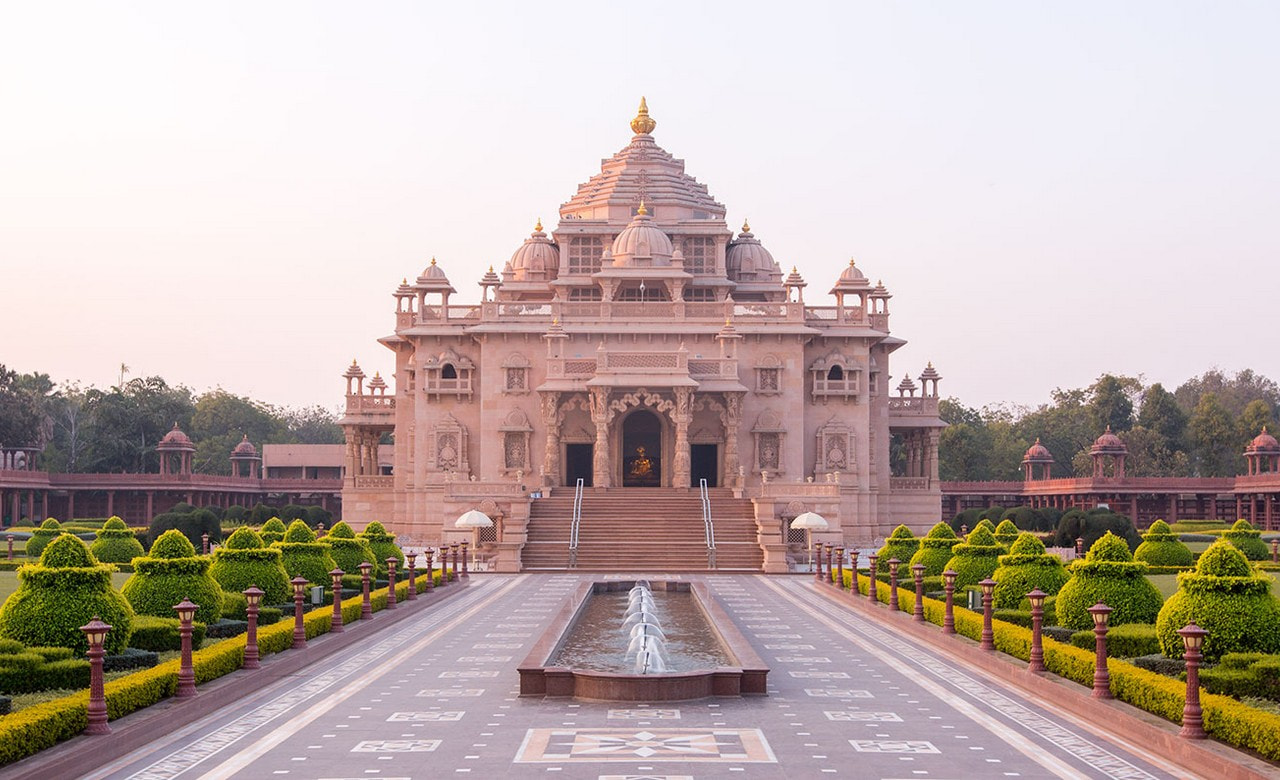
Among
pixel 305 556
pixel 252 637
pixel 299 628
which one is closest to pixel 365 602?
pixel 305 556

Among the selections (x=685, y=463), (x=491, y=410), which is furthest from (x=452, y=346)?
(x=685, y=463)

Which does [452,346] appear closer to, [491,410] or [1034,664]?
[491,410]

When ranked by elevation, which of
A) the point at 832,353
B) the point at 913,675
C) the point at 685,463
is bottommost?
the point at 913,675

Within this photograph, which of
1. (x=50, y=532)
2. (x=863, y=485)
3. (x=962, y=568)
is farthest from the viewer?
(x=863, y=485)

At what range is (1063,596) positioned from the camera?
20.9 metres

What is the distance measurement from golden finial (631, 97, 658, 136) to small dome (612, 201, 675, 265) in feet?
31.0

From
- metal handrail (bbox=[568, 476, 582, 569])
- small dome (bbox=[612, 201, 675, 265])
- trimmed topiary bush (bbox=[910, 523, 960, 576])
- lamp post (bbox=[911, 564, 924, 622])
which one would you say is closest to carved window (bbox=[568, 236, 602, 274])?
small dome (bbox=[612, 201, 675, 265])

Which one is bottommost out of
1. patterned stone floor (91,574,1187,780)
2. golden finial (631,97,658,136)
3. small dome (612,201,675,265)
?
patterned stone floor (91,574,1187,780)

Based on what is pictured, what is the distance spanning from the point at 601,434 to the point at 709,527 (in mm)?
7813

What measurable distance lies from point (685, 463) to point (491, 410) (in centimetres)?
777

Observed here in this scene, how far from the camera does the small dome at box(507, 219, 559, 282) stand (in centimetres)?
6228

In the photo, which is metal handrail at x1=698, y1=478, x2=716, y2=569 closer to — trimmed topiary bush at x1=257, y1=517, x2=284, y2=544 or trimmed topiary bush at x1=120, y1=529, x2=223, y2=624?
trimmed topiary bush at x1=257, y1=517, x2=284, y2=544

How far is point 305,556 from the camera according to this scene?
93.1ft

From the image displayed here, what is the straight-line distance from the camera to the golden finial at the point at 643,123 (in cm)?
6662
